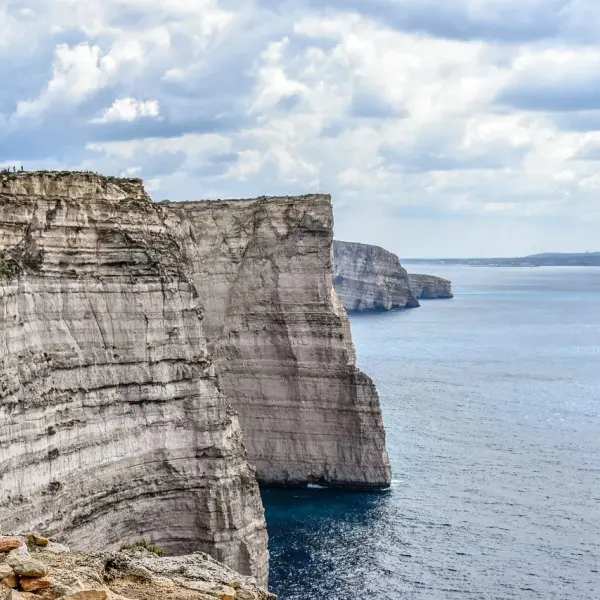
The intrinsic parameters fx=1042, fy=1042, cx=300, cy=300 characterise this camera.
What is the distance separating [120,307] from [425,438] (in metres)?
45.6

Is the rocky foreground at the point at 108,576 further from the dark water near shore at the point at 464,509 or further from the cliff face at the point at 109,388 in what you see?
the dark water near shore at the point at 464,509

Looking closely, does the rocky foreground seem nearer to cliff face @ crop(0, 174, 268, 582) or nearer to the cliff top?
cliff face @ crop(0, 174, 268, 582)

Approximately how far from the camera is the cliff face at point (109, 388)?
43188mm

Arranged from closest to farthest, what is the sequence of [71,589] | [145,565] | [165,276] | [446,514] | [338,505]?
[71,589]
[145,565]
[165,276]
[446,514]
[338,505]

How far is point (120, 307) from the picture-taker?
48500 mm

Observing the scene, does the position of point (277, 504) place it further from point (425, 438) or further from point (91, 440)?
point (91, 440)

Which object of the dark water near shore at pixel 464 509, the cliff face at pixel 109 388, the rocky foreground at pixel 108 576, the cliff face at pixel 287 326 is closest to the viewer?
the rocky foreground at pixel 108 576

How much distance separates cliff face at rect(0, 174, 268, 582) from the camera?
43.2 meters

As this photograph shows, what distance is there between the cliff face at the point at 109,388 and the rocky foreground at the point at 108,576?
17.2 meters

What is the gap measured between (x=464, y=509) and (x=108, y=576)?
155 ft

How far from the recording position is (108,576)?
77.2 feet

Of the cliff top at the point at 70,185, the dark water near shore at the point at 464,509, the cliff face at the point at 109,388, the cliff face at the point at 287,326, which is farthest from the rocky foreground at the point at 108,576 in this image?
the cliff face at the point at 287,326

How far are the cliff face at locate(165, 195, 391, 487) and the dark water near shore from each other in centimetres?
391

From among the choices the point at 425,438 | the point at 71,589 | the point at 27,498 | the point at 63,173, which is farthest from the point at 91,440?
the point at 425,438
